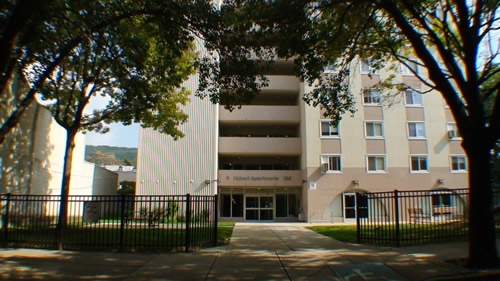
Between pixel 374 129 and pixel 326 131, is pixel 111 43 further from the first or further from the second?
pixel 374 129

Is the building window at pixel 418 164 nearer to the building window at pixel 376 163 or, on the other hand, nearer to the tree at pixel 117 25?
the building window at pixel 376 163

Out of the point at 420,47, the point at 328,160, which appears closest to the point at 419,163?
the point at 328,160

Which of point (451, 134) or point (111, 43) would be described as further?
point (451, 134)

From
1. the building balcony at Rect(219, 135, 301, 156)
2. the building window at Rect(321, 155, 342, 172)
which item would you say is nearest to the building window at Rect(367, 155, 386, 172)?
the building window at Rect(321, 155, 342, 172)

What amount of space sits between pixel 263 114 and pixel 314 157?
236 inches

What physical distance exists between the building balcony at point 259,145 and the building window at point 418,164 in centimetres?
941

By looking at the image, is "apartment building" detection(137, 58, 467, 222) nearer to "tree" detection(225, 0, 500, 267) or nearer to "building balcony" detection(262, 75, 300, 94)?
"building balcony" detection(262, 75, 300, 94)

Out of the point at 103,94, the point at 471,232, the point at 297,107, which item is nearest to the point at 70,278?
the point at 471,232

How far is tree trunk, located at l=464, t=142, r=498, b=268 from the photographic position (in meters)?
8.12

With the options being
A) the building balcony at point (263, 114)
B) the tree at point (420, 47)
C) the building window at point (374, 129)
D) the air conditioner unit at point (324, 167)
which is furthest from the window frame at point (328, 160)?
the tree at point (420, 47)

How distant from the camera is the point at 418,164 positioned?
30562mm

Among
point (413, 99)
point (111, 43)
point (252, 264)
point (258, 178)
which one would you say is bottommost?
point (252, 264)

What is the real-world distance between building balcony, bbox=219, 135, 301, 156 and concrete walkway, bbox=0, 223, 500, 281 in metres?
20.5

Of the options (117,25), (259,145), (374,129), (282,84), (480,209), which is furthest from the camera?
(282,84)
